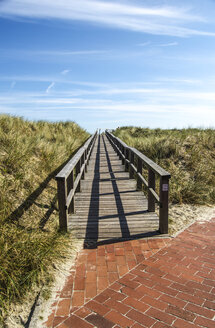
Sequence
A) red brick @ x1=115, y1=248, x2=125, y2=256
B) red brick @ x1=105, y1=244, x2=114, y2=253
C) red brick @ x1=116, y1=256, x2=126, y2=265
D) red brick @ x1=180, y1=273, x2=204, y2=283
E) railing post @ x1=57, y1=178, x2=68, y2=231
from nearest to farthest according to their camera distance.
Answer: red brick @ x1=180, y1=273, x2=204, y2=283 → red brick @ x1=116, y1=256, x2=126, y2=265 → red brick @ x1=115, y1=248, x2=125, y2=256 → red brick @ x1=105, y1=244, x2=114, y2=253 → railing post @ x1=57, y1=178, x2=68, y2=231

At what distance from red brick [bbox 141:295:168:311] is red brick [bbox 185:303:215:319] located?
26 centimetres

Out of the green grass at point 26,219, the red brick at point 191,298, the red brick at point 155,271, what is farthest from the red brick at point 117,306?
the green grass at point 26,219

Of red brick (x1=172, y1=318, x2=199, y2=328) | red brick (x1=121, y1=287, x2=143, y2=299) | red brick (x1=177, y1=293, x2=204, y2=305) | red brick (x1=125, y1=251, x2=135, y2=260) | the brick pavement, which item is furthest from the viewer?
red brick (x1=125, y1=251, x2=135, y2=260)

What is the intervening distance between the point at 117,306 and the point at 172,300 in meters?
0.66

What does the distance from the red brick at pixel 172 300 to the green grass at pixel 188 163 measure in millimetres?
4074

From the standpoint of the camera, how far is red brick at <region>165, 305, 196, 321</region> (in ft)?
9.14

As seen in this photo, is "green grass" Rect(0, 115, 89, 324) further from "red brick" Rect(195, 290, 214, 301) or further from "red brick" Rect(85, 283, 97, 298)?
"red brick" Rect(195, 290, 214, 301)

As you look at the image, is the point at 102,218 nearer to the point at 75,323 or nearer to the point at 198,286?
the point at 198,286

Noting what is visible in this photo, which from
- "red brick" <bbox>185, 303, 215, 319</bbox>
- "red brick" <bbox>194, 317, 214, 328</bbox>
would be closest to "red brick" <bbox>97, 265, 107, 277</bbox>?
"red brick" <bbox>185, 303, 215, 319</bbox>

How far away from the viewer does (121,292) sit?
10.6 feet

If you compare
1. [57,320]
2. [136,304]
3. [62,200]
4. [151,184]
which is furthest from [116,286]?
[151,184]

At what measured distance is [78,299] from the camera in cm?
312

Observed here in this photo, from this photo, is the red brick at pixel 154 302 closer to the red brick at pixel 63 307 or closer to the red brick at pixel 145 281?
the red brick at pixel 145 281

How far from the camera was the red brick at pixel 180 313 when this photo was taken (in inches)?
110
